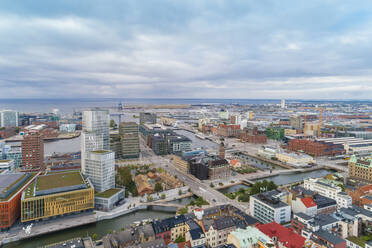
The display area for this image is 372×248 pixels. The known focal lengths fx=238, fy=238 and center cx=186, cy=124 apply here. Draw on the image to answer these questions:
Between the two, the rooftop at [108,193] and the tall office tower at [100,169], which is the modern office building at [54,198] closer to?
the rooftop at [108,193]

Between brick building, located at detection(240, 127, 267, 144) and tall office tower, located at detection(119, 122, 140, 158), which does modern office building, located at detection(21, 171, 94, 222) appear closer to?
tall office tower, located at detection(119, 122, 140, 158)

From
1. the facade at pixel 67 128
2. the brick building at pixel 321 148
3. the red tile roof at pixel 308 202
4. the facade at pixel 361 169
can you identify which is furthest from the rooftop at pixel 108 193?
the facade at pixel 67 128

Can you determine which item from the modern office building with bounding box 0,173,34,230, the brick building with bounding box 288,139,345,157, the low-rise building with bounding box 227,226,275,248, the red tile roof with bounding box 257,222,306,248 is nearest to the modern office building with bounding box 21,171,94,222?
the modern office building with bounding box 0,173,34,230

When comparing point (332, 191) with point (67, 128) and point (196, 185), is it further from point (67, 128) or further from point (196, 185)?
point (67, 128)

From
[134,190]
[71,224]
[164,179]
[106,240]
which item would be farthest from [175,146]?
[106,240]

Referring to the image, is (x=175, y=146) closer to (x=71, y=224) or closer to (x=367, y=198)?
(x=71, y=224)
